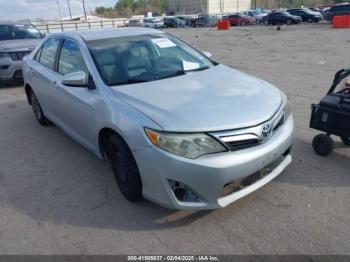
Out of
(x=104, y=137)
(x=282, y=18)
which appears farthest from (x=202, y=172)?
(x=282, y=18)

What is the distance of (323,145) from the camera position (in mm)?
3898

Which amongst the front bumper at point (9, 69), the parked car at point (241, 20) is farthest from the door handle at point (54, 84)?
the parked car at point (241, 20)

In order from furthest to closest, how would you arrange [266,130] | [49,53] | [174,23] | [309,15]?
[174,23] → [309,15] → [49,53] → [266,130]

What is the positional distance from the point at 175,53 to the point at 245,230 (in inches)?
89.9

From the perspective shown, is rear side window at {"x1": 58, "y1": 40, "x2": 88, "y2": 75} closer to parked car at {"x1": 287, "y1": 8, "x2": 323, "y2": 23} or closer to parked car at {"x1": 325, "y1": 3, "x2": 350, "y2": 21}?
parked car at {"x1": 325, "y1": 3, "x2": 350, "y2": 21}

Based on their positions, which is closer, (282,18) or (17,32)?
(17,32)

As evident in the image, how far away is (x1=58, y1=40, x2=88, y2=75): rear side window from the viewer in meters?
3.76

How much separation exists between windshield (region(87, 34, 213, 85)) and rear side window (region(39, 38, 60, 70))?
1043 millimetres

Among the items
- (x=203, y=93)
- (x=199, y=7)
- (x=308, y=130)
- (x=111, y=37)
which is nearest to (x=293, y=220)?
(x=203, y=93)

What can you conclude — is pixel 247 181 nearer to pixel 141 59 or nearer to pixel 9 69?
pixel 141 59

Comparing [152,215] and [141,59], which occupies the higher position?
[141,59]

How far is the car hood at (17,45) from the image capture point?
335 inches

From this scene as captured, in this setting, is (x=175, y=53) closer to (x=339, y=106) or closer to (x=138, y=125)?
(x=138, y=125)

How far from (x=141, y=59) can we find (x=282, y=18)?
35074 mm
